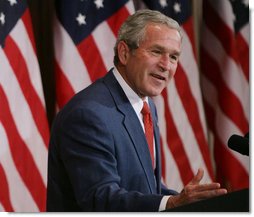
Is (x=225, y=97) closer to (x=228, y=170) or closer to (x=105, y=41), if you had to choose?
(x=228, y=170)

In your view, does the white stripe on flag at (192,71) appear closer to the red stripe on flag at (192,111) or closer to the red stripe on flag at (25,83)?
the red stripe on flag at (192,111)

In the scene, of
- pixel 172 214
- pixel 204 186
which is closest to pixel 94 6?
pixel 204 186

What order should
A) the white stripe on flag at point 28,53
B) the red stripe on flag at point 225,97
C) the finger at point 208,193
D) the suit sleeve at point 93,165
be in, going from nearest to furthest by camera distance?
the finger at point 208,193 < the suit sleeve at point 93,165 < the white stripe on flag at point 28,53 < the red stripe on flag at point 225,97

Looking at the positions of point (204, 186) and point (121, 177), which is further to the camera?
point (121, 177)

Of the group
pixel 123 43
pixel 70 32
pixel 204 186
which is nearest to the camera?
pixel 204 186

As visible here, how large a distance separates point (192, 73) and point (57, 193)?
1198 millimetres

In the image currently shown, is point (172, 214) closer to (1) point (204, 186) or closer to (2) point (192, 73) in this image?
(1) point (204, 186)

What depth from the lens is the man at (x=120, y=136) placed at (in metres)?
1.48

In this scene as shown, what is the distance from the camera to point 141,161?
1.64m

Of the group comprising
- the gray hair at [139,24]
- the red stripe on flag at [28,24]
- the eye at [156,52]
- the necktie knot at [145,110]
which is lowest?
the necktie knot at [145,110]

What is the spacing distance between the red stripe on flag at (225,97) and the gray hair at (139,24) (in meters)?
1.09

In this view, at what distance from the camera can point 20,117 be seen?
2.23 m

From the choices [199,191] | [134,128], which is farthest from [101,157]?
[199,191]

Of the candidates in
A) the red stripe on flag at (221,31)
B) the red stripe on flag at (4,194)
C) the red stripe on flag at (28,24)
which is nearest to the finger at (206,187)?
the red stripe on flag at (4,194)
